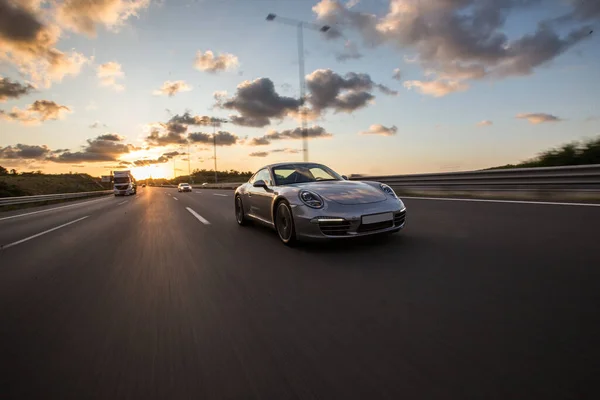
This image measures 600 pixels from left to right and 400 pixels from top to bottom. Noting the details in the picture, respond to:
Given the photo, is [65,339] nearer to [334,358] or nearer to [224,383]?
[224,383]

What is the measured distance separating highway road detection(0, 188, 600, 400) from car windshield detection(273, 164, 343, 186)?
156 cm

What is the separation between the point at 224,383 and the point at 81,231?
25.1ft

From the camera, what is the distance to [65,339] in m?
2.42

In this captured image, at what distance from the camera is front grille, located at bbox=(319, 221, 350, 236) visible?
4445mm

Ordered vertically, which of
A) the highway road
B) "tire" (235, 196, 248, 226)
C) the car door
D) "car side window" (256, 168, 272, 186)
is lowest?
the highway road

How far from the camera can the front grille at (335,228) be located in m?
4.45

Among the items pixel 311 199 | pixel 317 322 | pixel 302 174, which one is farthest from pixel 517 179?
pixel 317 322

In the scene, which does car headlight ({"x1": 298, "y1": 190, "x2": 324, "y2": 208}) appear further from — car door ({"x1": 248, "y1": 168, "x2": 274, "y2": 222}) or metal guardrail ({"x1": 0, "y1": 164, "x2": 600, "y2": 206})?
metal guardrail ({"x1": 0, "y1": 164, "x2": 600, "y2": 206})

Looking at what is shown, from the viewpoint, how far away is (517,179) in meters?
10.1

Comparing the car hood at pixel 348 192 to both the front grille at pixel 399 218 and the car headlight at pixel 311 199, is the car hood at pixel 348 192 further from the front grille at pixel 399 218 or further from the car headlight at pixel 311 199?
the front grille at pixel 399 218

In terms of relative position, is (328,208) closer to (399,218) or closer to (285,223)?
(285,223)

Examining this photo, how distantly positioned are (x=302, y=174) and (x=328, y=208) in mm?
1860

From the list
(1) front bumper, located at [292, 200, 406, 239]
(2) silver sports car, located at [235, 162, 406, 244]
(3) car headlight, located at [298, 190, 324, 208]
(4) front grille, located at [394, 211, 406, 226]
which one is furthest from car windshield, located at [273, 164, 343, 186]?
(4) front grille, located at [394, 211, 406, 226]

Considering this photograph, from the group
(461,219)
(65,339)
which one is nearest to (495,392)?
(65,339)
